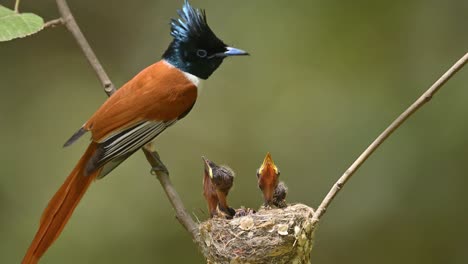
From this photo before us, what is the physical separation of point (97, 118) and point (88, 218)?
188cm

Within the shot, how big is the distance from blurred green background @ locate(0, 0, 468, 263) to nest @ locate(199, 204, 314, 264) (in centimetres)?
163

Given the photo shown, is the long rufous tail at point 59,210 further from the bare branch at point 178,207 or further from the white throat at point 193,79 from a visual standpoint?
the white throat at point 193,79

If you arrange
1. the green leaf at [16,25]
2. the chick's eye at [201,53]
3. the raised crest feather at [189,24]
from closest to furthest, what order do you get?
the green leaf at [16,25]
the raised crest feather at [189,24]
the chick's eye at [201,53]

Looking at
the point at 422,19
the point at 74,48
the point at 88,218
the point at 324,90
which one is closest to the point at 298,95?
the point at 324,90

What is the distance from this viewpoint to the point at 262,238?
3312 mm

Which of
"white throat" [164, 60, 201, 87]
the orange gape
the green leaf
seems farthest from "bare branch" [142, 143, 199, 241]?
the green leaf

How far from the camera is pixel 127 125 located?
3.68m

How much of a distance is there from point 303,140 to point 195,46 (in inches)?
65.1

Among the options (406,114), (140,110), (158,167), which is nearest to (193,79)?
(140,110)

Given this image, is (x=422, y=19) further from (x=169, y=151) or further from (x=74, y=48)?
(x=74, y=48)

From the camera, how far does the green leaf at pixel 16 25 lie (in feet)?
8.34

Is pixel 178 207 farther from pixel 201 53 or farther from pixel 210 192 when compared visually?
pixel 201 53

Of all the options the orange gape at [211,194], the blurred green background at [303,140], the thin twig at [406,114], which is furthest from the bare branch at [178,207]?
the blurred green background at [303,140]

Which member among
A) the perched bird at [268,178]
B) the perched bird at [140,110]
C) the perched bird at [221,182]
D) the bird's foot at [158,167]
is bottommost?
the perched bird at [268,178]
